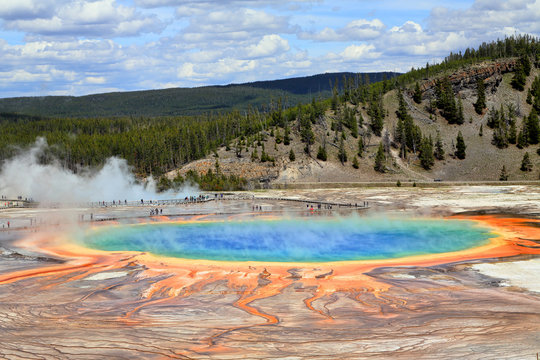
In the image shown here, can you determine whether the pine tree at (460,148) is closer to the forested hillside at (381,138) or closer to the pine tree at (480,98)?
the forested hillside at (381,138)

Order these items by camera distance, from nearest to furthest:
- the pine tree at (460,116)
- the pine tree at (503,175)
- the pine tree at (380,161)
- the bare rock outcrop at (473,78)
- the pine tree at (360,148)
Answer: the pine tree at (503,175) → the pine tree at (380,161) → the pine tree at (360,148) → the pine tree at (460,116) → the bare rock outcrop at (473,78)

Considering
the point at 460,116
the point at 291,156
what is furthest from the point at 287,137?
the point at 460,116

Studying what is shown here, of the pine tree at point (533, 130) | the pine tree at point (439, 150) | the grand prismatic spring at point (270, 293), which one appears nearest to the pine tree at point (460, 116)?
the pine tree at point (439, 150)

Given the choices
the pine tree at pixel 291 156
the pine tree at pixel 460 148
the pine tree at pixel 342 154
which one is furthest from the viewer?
the pine tree at pixel 460 148

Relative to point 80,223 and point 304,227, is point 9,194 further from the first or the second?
point 304,227

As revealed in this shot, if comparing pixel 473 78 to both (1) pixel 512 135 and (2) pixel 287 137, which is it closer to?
(1) pixel 512 135

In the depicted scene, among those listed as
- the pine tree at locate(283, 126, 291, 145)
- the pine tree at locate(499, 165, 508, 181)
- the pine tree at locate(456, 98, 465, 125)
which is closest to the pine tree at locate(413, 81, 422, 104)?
the pine tree at locate(456, 98, 465, 125)

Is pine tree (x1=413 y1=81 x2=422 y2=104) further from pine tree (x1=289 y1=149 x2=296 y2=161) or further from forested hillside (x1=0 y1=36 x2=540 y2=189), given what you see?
pine tree (x1=289 y1=149 x2=296 y2=161)
